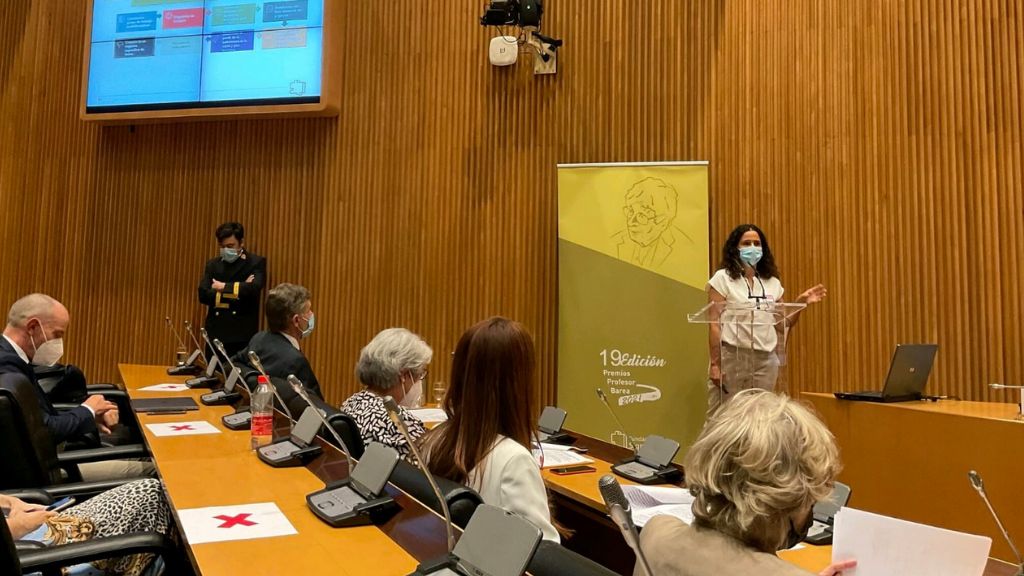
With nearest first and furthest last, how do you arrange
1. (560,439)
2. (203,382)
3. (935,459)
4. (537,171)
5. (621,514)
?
(621,514)
(560,439)
(935,459)
(203,382)
(537,171)

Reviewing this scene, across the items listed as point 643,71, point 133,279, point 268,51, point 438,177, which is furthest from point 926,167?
point 133,279

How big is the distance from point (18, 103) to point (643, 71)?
529 cm

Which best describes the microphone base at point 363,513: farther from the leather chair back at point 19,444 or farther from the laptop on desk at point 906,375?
the laptop on desk at point 906,375

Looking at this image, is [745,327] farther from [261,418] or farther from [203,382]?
[203,382]

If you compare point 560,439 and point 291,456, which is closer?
point 291,456

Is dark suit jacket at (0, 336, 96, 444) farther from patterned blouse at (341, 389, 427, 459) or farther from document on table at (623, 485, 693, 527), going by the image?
document on table at (623, 485, 693, 527)

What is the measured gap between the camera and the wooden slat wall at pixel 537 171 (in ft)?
15.3

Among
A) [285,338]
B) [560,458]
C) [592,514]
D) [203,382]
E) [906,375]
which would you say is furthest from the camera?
[203,382]

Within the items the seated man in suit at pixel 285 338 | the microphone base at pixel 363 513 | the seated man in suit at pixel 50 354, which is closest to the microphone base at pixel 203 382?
the seated man in suit at pixel 285 338

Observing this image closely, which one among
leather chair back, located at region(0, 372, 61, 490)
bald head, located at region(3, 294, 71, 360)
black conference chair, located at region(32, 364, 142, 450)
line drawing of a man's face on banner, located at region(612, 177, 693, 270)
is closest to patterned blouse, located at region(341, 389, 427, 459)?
leather chair back, located at region(0, 372, 61, 490)

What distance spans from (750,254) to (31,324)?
3715mm

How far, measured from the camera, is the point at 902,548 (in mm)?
1302

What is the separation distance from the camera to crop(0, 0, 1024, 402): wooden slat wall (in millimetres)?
4672

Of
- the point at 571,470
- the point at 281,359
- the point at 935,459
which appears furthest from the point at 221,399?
the point at 935,459
